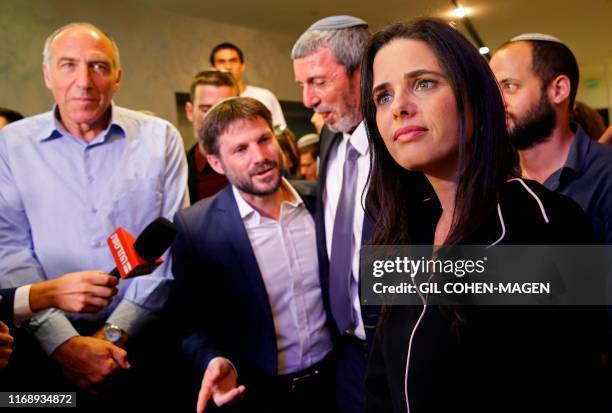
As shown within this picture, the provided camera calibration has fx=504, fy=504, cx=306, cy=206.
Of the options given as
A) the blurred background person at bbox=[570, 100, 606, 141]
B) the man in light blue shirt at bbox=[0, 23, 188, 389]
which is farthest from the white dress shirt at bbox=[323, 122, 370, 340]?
the blurred background person at bbox=[570, 100, 606, 141]

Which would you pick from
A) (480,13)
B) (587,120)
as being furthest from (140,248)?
(480,13)

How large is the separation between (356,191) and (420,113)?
2.89ft

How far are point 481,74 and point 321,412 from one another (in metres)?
1.33

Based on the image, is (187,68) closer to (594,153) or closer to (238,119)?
(238,119)

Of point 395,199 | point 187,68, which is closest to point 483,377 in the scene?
point 395,199

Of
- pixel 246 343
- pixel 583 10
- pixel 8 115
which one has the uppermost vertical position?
pixel 583 10

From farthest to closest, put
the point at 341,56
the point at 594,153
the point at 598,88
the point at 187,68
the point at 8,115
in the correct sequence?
the point at 598,88 → the point at 187,68 → the point at 8,115 → the point at 341,56 → the point at 594,153

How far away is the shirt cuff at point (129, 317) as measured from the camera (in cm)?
166

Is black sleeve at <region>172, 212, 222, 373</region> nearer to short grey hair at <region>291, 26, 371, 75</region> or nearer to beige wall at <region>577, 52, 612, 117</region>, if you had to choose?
short grey hair at <region>291, 26, 371, 75</region>

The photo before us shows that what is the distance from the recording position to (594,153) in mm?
1592

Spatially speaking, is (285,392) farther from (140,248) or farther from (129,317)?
(140,248)

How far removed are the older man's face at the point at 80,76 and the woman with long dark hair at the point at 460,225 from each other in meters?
1.16

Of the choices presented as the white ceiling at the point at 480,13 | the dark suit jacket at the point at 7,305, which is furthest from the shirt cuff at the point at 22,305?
the white ceiling at the point at 480,13

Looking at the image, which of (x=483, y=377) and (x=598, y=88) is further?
(x=598, y=88)
